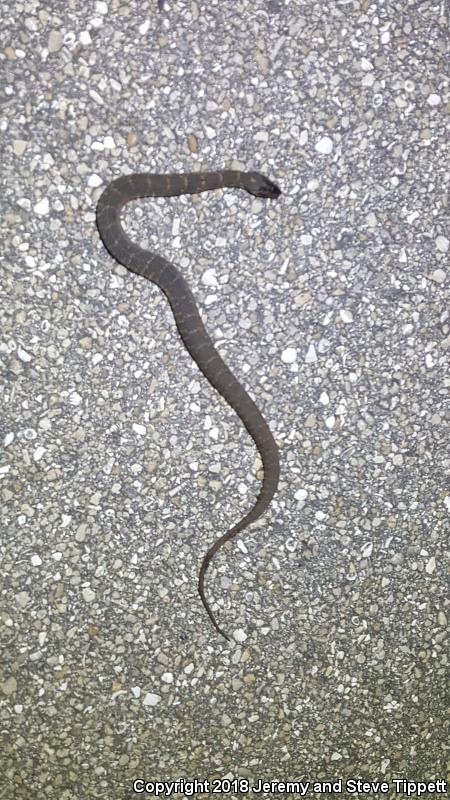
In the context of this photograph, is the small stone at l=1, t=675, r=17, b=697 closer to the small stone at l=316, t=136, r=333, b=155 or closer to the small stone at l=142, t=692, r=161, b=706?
the small stone at l=142, t=692, r=161, b=706

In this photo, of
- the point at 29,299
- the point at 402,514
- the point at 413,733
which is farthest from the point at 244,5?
the point at 413,733

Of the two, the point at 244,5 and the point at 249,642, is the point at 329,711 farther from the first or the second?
the point at 244,5

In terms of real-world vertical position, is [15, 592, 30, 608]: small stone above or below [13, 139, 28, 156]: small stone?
below

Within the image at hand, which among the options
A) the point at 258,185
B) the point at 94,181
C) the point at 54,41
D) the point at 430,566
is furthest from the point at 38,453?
the point at 430,566

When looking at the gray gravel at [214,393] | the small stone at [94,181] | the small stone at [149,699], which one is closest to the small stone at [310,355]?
the gray gravel at [214,393]

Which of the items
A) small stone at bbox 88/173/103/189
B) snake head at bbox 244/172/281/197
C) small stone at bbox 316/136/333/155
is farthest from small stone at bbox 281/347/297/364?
small stone at bbox 88/173/103/189

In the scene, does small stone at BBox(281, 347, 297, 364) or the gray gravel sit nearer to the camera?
the gray gravel
